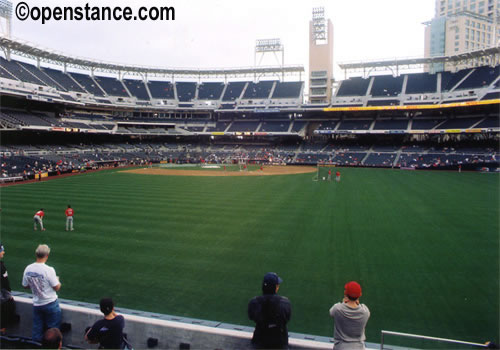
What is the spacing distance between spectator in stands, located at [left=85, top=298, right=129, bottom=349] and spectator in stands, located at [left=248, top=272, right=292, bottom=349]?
1782 millimetres

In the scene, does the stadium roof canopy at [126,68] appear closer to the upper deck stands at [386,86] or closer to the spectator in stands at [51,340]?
the upper deck stands at [386,86]

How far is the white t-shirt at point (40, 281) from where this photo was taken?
527 cm

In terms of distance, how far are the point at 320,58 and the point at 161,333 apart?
7836cm

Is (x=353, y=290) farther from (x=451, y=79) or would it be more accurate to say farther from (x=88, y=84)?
(x=88, y=84)

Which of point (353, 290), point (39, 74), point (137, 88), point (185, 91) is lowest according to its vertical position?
point (353, 290)

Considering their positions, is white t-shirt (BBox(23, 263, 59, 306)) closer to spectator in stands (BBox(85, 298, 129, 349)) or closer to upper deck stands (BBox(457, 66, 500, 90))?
spectator in stands (BBox(85, 298, 129, 349))

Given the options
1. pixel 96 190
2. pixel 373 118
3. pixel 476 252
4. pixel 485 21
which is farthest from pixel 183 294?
pixel 485 21

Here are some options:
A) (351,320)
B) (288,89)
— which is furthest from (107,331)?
(288,89)

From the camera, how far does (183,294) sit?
9.19 metres

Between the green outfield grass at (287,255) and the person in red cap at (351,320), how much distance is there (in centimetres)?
336

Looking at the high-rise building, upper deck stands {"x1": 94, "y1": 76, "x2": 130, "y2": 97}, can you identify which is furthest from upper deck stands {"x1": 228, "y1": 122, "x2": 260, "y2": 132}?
the high-rise building

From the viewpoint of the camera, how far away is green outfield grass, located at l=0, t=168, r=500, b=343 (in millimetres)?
8391

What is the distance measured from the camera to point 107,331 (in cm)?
423

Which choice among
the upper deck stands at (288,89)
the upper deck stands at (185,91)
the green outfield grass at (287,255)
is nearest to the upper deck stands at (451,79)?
the upper deck stands at (288,89)
